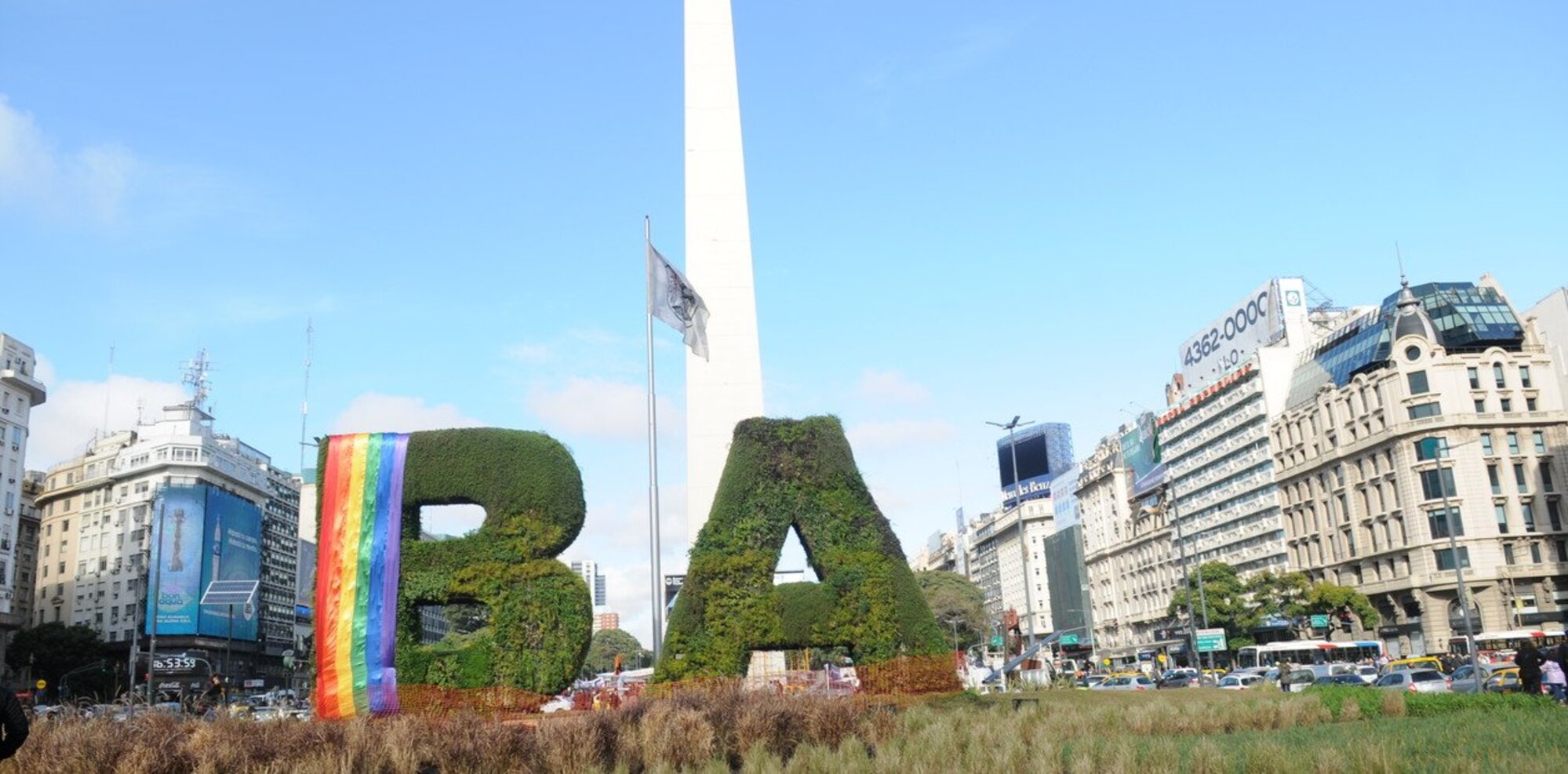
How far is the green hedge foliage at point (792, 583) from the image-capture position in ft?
72.1

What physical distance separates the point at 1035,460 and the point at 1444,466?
86.3 meters

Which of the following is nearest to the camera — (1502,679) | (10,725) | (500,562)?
(10,725)

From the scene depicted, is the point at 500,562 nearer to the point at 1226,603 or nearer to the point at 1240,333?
the point at 1226,603

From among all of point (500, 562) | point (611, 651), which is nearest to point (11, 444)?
point (500, 562)

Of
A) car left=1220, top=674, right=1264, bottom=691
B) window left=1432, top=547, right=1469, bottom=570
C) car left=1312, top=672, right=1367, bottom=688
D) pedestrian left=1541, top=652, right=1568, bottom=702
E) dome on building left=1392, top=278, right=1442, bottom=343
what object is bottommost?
car left=1220, top=674, right=1264, bottom=691

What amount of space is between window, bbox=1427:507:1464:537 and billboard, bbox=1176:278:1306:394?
25.9m

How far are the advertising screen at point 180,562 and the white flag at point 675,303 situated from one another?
234 feet

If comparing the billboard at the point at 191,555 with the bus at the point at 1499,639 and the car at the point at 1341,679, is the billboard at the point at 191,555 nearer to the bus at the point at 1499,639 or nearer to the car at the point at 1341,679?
the car at the point at 1341,679

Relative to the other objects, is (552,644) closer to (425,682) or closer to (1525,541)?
(425,682)

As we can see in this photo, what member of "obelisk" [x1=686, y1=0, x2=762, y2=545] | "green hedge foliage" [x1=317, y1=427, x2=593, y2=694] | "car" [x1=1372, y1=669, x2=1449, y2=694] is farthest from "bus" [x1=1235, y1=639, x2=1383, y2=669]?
"green hedge foliage" [x1=317, y1=427, x2=593, y2=694]

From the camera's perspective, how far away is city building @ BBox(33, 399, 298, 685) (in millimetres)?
88750

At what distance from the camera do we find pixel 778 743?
14.5 meters

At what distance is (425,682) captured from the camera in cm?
2108

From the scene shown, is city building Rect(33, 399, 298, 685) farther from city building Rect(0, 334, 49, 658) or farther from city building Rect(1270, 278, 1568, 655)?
city building Rect(1270, 278, 1568, 655)
